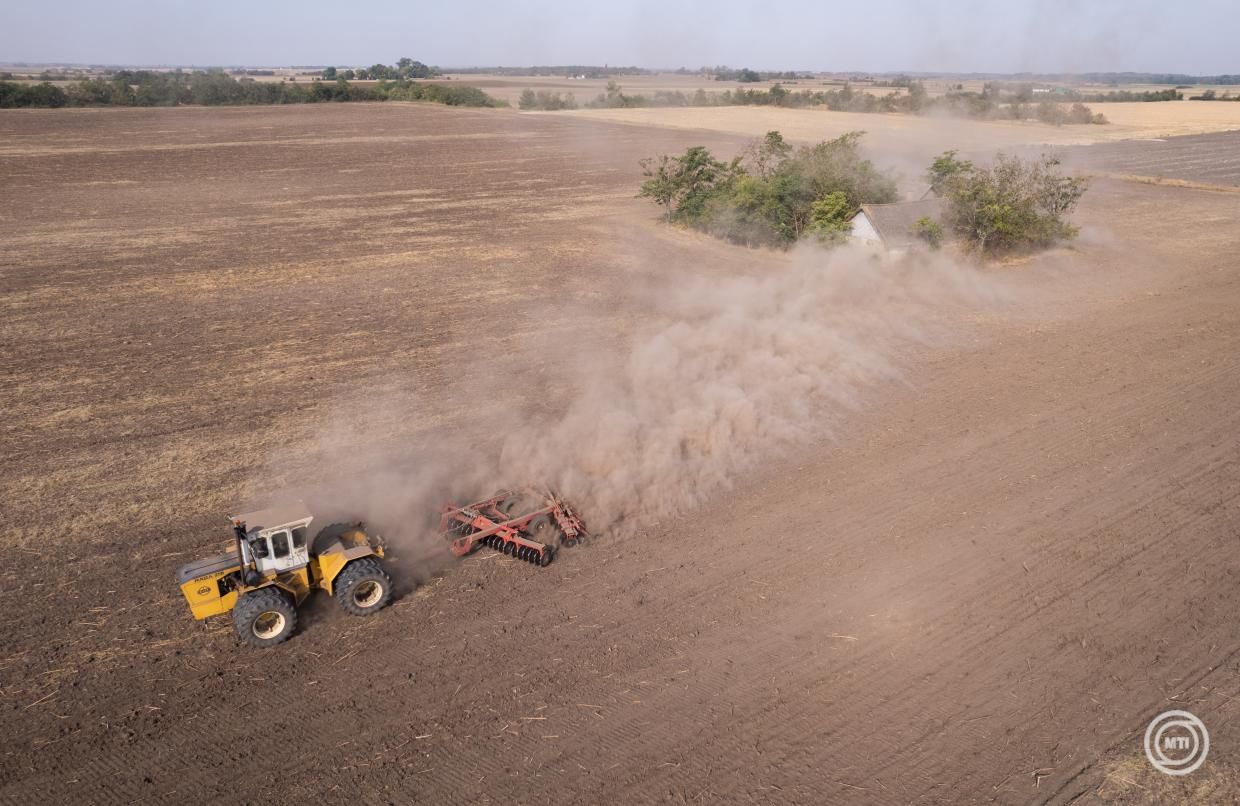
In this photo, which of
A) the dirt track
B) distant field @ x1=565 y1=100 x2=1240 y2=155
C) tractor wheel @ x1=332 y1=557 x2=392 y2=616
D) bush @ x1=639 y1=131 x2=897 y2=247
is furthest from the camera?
distant field @ x1=565 y1=100 x2=1240 y2=155

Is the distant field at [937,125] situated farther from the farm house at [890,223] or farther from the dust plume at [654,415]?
the dust plume at [654,415]

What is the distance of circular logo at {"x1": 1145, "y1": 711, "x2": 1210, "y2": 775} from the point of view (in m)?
8.07

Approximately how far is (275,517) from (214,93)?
11949cm

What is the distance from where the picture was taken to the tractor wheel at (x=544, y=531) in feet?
38.3

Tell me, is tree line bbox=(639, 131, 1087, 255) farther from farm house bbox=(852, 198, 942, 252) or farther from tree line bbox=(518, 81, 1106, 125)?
tree line bbox=(518, 81, 1106, 125)

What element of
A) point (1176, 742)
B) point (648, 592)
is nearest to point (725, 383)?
point (648, 592)

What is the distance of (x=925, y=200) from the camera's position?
99.3 ft


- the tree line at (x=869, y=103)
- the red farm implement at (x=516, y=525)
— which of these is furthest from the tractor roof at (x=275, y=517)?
the tree line at (x=869, y=103)

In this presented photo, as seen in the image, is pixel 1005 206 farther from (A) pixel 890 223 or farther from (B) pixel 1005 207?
(A) pixel 890 223

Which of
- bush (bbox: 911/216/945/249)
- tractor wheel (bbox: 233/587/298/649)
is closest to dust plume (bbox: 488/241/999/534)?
bush (bbox: 911/216/945/249)

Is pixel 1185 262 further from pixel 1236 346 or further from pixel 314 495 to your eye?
pixel 314 495

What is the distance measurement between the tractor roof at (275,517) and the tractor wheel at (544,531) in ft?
10.2

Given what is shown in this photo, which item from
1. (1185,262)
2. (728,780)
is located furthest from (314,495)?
(1185,262)

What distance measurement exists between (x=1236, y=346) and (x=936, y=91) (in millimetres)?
81017
